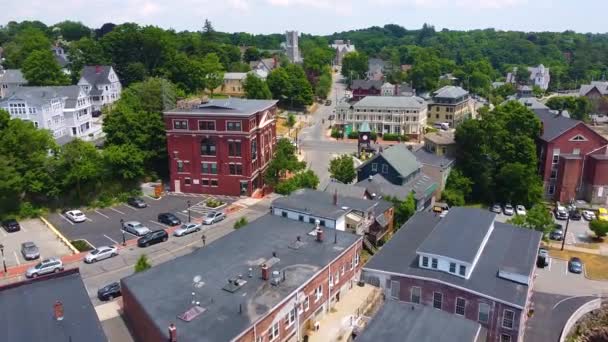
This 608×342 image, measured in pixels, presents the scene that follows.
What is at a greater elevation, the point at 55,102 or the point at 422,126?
the point at 55,102

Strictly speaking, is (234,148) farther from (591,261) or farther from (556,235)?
(591,261)

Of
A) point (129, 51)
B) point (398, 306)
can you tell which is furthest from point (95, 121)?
point (398, 306)

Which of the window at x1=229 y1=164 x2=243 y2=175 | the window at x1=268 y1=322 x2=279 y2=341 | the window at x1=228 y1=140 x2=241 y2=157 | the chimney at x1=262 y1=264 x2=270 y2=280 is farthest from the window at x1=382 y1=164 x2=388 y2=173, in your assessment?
the window at x1=268 y1=322 x2=279 y2=341

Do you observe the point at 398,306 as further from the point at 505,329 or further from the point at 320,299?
the point at 505,329

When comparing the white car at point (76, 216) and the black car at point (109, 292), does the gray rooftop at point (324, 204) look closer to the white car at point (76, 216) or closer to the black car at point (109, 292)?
the black car at point (109, 292)

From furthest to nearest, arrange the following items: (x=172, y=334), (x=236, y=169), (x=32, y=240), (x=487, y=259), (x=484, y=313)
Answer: (x=236, y=169)
(x=32, y=240)
(x=487, y=259)
(x=484, y=313)
(x=172, y=334)

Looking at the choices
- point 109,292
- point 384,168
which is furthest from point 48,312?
point 384,168
